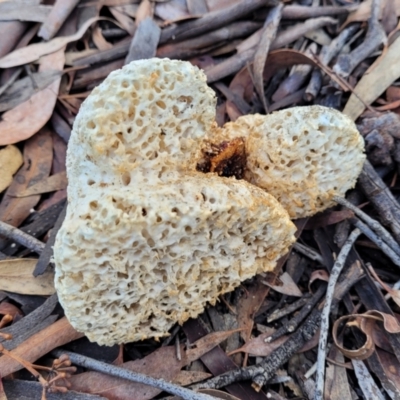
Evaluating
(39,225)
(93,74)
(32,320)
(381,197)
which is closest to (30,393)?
(32,320)

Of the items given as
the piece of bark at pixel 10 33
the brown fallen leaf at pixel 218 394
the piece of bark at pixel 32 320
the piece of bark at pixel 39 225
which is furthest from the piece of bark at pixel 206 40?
the brown fallen leaf at pixel 218 394

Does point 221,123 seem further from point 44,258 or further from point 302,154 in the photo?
point 44,258

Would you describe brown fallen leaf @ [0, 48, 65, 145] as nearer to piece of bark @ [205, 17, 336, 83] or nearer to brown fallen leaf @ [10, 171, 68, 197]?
brown fallen leaf @ [10, 171, 68, 197]

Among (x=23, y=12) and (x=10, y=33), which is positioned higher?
(x=23, y=12)

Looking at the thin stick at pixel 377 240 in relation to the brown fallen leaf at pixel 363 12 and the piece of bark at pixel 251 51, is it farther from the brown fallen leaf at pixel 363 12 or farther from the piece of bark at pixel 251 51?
the brown fallen leaf at pixel 363 12

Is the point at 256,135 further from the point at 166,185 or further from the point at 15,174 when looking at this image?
the point at 15,174

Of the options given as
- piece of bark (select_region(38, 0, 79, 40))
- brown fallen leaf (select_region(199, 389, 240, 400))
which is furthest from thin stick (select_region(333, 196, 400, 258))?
piece of bark (select_region(38, 0, 79, 40))
